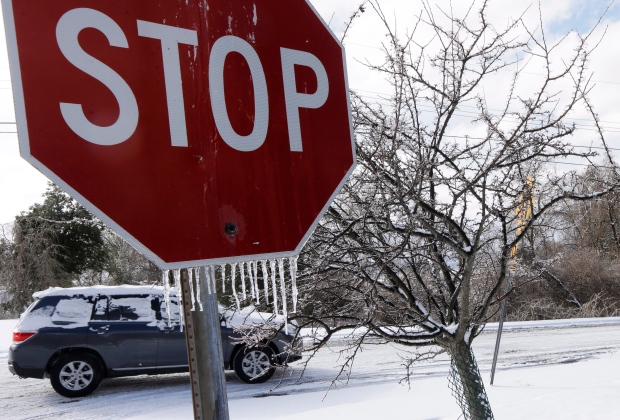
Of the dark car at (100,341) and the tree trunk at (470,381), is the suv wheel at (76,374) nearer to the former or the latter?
the dark car at (100,341)

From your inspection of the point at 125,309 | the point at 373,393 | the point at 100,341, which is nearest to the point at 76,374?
the point at 100,341

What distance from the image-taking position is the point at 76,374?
27.9 ft

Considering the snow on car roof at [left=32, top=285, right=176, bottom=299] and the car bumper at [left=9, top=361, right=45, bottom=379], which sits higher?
the snow on car roof at [left=32, top=285, right=176, bottom=299]

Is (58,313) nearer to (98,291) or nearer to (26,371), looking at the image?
(98,291)

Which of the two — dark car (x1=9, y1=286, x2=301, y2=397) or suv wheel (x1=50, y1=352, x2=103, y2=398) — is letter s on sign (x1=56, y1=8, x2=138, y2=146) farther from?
suv wheel (x1=50, y1=352, x2=103, y2=398)

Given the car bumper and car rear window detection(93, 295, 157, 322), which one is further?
car rear window detection(93, 295, 157, 322)

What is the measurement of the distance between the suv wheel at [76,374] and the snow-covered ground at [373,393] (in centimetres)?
15

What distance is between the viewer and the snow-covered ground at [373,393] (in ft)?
20.6

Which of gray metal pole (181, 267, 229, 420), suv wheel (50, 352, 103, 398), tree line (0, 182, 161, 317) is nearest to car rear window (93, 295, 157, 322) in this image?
suv wheel (50, 352, 103, 398)

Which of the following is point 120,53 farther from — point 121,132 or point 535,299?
point 535,299

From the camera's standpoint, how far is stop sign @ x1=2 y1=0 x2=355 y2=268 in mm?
1090

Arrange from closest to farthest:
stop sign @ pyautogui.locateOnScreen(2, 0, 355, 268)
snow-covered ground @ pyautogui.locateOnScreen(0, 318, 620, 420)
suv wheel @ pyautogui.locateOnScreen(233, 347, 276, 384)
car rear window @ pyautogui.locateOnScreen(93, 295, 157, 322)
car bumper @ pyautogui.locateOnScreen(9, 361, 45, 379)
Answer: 1. stop sign @ pyautogui.locateOnScreen(2, 0, 355, 268)
2. snow-covered ground @ pyautogui.locateOnScreen(0, 318, 620, 420)
3. car bumper @ pyautogui.locateOnScreen(9, 361, 45, 379)
4. car rear window @ pyautogui.locateOnScreen(93, 295, 157, 322)
5. suv wheel @ pyautogui.locateOnScreen(233, 347, 276, 384)

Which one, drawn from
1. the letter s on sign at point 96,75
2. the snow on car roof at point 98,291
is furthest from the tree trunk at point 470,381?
the snow on car roof at point 98,291

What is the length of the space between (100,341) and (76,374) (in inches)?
21.3
